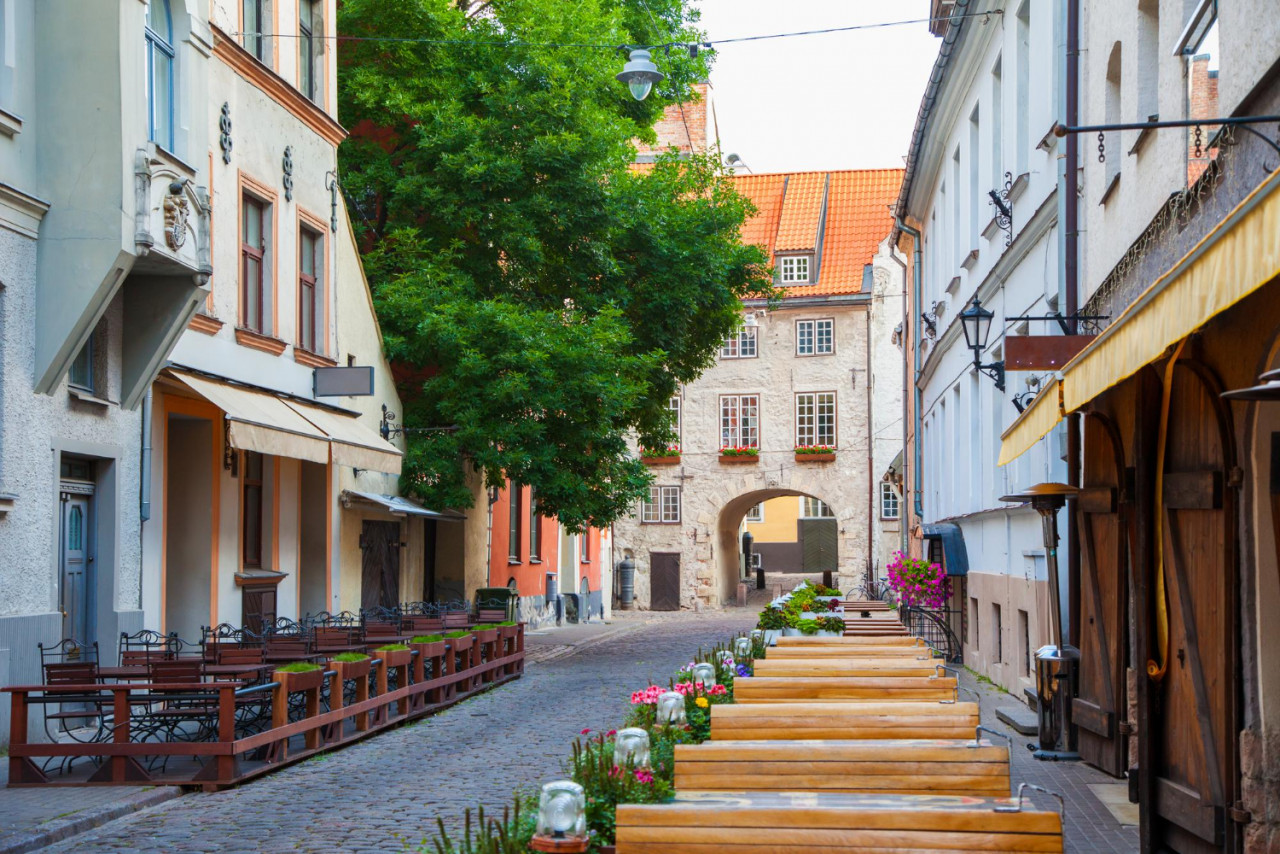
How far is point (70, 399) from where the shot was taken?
13477 millimetres

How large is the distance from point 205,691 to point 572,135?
49.2 feet

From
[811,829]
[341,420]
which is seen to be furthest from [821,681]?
[341,420]

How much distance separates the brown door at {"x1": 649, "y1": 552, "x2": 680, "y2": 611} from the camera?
46062 mm

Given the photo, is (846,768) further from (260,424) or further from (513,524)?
(513,524)

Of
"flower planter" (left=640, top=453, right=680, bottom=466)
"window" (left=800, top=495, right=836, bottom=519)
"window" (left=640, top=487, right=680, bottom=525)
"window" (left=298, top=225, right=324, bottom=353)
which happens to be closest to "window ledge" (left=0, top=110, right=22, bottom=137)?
"window" (left=298, top=225, right=324, bottom=353)

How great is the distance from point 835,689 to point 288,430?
9.30 metres

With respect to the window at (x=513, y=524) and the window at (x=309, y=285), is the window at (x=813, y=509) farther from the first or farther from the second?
the window at (x=309, y=285)

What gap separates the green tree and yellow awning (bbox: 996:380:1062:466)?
13.7 meters

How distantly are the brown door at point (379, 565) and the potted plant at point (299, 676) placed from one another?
1096cm

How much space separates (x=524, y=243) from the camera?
24125 millimetres

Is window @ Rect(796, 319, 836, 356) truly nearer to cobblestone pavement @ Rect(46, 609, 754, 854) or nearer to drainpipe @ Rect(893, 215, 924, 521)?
drainpipe @ Rect(893, 215, 924, 521)

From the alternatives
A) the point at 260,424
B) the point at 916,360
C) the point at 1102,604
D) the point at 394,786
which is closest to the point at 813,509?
the point at 916,360

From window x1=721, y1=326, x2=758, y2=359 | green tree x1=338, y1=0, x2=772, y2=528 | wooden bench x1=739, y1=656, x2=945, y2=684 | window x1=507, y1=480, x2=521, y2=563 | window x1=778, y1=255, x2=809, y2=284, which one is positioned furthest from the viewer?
window x1=778, y1=255, x2=809, y2=284

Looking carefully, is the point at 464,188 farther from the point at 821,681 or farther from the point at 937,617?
the point at 821,681
